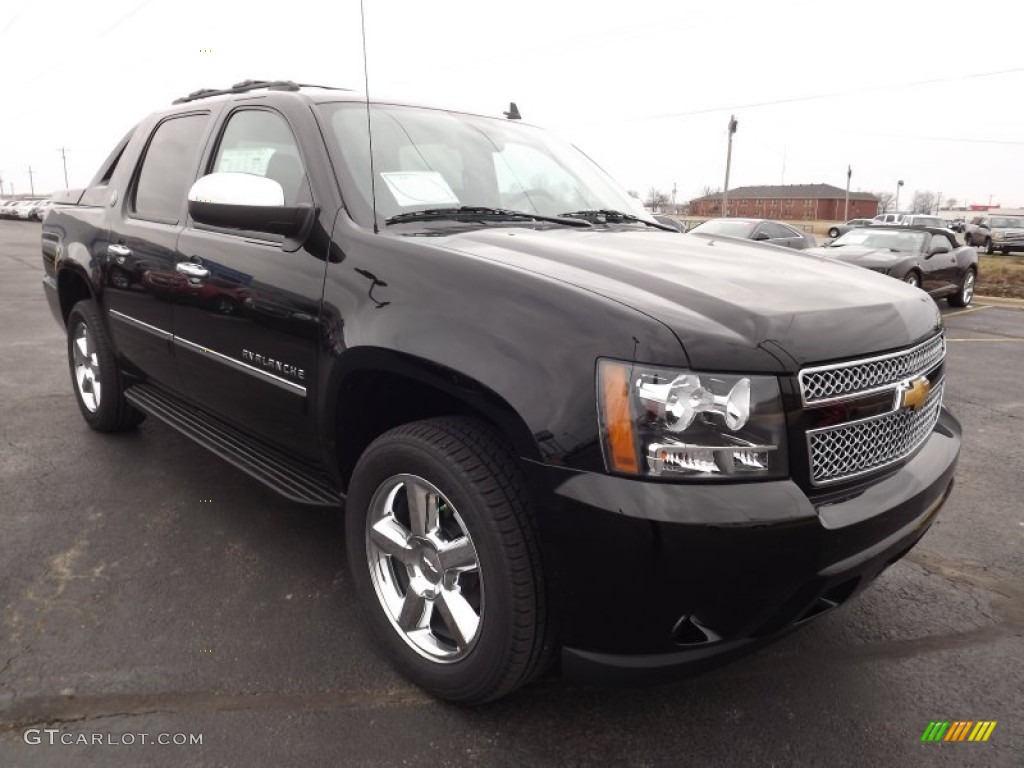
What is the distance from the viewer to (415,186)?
2.78 meters

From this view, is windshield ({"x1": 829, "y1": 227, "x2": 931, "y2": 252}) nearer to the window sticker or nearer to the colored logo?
the colored logo

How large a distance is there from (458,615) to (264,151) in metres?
2.02

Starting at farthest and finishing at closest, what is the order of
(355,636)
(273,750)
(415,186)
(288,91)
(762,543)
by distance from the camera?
(288,91)
(415,186)
(355,636)
(273,750)
(762,543)

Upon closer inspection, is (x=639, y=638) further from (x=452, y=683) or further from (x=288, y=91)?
(x=288, y=91)

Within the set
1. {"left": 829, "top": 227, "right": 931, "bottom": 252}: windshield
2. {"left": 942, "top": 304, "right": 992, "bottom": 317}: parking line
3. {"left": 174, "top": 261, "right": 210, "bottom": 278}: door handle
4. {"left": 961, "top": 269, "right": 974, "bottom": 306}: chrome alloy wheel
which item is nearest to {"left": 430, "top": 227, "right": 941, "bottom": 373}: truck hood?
{"left": 174, "top": 261, "right": 210, "bottom": 278}: door handle

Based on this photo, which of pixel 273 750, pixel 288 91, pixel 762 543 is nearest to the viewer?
pixel 762 543

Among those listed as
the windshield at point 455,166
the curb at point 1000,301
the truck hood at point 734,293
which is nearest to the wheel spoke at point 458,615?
the truck hood at point 734,293

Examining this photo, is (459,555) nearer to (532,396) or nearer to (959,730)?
(532,396)

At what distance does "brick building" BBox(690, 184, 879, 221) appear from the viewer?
99.4m

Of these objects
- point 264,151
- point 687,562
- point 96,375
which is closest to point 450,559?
point 687,562

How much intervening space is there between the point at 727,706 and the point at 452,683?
833 mm

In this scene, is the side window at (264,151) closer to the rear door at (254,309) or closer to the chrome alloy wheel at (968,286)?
the rear door at (254,309)

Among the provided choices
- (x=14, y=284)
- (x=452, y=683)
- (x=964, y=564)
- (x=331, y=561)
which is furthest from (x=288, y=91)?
(x=14, y=284)

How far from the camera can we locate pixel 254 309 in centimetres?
277
